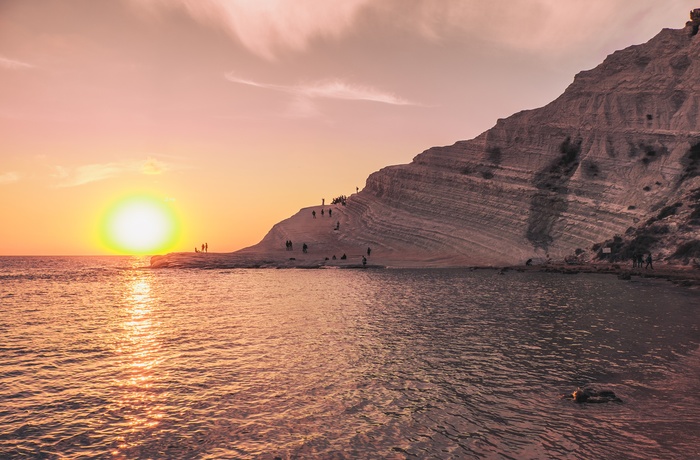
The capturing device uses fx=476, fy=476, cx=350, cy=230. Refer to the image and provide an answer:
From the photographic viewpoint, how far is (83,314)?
3127cm

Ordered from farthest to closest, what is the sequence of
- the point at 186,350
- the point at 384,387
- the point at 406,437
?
the point at 186,350
the point at 384,387
the point at 406,437

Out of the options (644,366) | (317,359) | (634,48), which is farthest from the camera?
(634,48)

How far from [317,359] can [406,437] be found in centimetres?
748

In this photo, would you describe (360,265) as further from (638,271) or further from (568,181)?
(638,271)

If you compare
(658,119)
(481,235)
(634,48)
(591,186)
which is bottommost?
(481,235)

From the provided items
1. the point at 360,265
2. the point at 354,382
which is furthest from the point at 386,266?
the point at 354,382

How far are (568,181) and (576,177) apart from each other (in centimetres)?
132

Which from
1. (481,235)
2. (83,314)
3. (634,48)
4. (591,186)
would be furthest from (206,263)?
(634,48)

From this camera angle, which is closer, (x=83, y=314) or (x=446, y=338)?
(x=446, y=338)

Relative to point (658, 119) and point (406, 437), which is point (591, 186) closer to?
point (658, 119)

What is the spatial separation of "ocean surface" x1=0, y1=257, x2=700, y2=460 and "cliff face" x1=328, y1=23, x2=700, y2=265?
41152 mm

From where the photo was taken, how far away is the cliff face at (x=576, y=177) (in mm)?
67500

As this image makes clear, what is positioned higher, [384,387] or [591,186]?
[591,186]

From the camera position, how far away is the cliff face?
6750 centimetres
